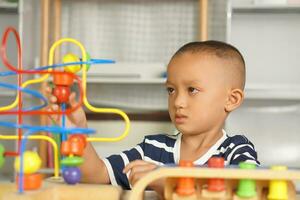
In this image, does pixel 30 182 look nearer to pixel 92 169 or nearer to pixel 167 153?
pixel 92 169

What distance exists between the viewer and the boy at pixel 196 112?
1.16 m

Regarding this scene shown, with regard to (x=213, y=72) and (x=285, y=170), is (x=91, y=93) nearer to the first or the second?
(x=213, y=72)

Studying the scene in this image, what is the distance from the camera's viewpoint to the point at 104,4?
293 cm

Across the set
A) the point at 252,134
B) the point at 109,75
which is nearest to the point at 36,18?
the point at 109,75

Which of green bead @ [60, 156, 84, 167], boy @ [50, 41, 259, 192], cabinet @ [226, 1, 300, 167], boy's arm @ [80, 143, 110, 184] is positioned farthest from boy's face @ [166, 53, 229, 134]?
cabinet @ [226, 1, 300, 167]

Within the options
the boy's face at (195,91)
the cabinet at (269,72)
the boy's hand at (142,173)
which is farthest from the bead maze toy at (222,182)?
the cabinet at (269,72)

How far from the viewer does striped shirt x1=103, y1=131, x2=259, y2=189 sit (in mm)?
1106

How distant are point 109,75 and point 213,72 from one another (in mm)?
1355

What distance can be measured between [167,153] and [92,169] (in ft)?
0.69

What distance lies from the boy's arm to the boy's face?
187 mm

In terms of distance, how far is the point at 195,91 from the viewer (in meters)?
1.19

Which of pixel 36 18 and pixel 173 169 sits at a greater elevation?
pixel 36 18

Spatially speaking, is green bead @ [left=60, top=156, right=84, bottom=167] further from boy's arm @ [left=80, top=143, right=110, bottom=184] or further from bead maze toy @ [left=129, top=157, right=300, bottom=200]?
boy's arm @ [left=80, top=143, right=110, bottom=184]

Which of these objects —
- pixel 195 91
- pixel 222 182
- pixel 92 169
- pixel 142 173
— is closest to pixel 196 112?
pixel 195 91
